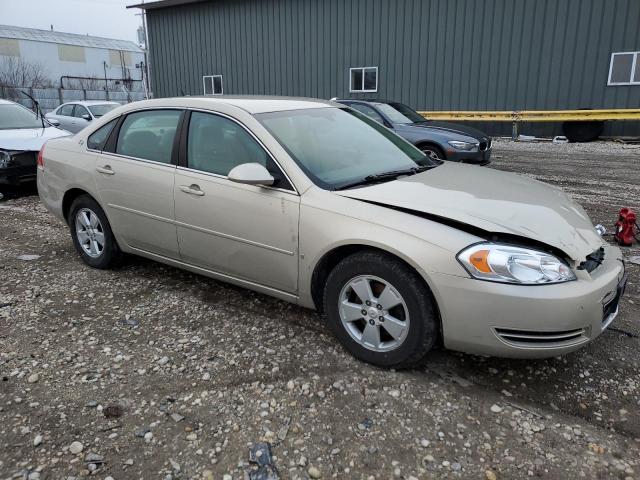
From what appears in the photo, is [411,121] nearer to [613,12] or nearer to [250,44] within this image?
[613,12]

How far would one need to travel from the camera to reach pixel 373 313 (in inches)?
118

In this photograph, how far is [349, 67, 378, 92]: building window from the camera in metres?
18.7

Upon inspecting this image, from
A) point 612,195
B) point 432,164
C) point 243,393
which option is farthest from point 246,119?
point 612,195

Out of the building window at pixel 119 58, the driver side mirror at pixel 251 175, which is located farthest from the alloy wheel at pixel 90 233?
the building window at pixel 119 58

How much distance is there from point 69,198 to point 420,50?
15.3 meters

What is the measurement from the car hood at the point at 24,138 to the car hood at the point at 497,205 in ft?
23.1

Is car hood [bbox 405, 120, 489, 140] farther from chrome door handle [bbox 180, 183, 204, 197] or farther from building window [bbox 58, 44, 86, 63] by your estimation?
building window [bbox 58, 44, 86, 63]

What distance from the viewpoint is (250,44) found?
2088cm

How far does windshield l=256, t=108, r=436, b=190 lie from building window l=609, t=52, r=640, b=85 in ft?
47.0

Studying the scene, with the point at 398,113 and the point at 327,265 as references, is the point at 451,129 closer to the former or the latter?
the point at 398,113

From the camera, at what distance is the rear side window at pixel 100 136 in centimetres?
446

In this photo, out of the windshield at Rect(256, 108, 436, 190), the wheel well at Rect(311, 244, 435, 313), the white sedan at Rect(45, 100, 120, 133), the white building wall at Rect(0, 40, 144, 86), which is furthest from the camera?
the white building wall at Rect(0, 40, 144, 86)

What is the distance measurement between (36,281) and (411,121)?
7603mm

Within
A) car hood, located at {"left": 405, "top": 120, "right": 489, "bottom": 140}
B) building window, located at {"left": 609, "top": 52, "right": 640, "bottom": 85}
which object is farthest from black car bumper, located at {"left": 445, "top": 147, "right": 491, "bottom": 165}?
building window, located at {"left": 609, "top": 52, "right": 640, "bottom": 85}
